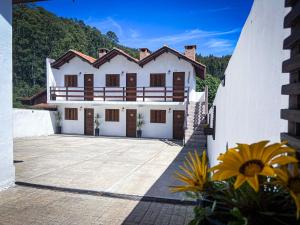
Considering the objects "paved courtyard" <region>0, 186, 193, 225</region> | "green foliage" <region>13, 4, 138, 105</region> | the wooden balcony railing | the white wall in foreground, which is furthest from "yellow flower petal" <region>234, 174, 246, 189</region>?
"green foliage" <region>13, 4, 138, 105</region>

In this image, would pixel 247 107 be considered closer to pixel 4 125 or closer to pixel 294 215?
pixel 294 215

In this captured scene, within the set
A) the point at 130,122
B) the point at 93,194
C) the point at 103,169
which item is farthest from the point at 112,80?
the point at 93,194

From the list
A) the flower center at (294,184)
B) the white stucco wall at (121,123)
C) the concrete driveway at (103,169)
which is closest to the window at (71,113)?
the white stucco wall at (121,123)

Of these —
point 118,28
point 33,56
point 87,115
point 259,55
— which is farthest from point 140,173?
point 118,28

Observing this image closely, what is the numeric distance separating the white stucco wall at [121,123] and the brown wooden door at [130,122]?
26 centimetres

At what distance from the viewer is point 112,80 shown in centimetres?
2084

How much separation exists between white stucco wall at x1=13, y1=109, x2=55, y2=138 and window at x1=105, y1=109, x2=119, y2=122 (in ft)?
16.0

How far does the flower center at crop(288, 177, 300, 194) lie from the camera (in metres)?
0.89

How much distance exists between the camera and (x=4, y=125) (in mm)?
6535

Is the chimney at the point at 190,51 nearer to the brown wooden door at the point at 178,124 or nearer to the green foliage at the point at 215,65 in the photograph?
the brown wooden door at the point at 178,124

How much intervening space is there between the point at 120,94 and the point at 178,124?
5300 mm

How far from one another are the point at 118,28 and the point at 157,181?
7447 cm

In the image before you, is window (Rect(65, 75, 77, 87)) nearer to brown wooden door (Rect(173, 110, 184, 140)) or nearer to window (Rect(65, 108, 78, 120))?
window (Rect(65, 108, 78, 120))

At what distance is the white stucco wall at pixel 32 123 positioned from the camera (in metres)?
18.6
